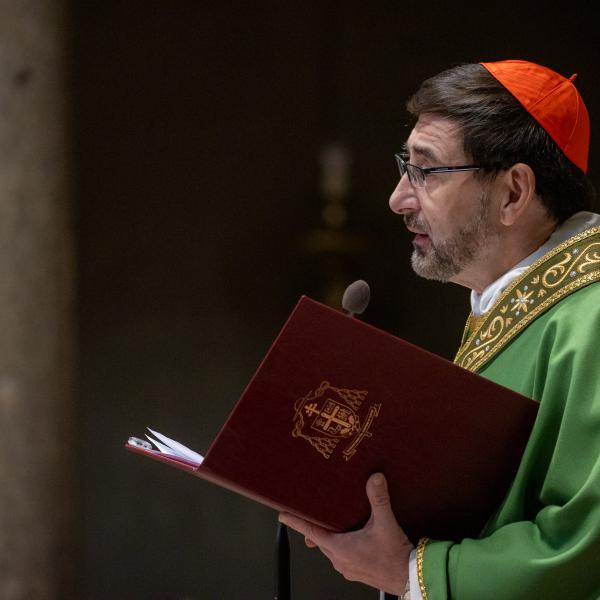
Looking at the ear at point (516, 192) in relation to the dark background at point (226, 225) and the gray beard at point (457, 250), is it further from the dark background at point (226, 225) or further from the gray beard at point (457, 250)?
the dark background at point (226, 225)

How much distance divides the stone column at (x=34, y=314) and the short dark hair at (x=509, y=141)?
183 cm

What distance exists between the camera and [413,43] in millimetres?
4172

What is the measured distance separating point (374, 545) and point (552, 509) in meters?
0.27

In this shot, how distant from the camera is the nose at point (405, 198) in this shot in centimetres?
184

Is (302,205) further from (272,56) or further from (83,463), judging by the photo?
(83,463)

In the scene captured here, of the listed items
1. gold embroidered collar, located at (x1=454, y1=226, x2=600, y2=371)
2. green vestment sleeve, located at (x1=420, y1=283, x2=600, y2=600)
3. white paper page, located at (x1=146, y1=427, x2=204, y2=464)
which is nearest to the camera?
green vestment sleeve, located at (x1=420, y1=283, x2=600, y2=600)

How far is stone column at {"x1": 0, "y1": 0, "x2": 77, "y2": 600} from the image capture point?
10.3 feet

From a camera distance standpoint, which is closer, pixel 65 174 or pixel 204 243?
pixel 65 174

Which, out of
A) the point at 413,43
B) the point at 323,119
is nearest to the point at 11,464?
the point at 323,119

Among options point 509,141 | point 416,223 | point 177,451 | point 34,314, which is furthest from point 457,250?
point 34,314

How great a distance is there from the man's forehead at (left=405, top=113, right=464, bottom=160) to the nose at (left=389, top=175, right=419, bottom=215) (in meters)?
Answer: 0.06

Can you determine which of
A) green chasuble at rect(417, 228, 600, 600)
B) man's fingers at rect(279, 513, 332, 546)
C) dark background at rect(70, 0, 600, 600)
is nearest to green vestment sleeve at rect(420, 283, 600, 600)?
green chasuble at rect(417, 228, 600, 600)

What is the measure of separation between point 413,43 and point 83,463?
2258 millimetres

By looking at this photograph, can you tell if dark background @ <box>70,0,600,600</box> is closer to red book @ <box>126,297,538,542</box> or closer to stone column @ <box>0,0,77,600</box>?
stone column @ <box>0,0,77,600</box>
